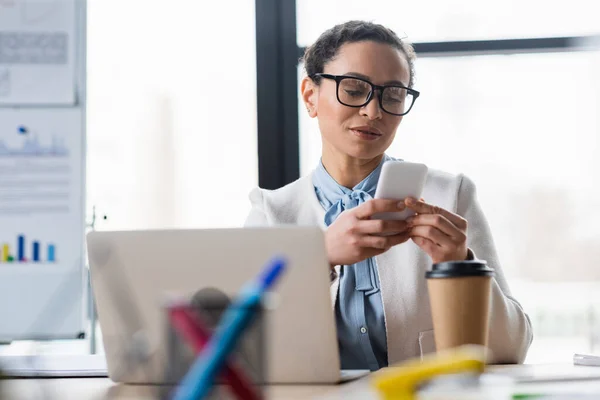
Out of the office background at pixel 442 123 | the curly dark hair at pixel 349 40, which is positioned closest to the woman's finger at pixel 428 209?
the curly dark hair at pixel 349 40

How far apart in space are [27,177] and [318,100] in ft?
4.43

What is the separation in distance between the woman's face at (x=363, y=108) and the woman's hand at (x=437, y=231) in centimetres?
52

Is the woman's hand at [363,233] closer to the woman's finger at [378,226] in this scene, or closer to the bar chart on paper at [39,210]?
the woman's finger at [378,226]

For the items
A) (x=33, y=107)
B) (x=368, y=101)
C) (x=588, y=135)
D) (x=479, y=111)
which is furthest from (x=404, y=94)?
(x=33, y=107)

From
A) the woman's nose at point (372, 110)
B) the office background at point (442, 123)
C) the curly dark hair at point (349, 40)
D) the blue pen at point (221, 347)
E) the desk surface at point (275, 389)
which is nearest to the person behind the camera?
the blue pen at point (221, 347)

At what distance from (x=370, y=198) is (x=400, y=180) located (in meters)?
0.54

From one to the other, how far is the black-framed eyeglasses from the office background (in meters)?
0.81

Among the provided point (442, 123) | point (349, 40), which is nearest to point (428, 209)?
point (349, 40)

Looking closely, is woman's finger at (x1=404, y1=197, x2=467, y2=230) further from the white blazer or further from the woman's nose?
the woman's nose

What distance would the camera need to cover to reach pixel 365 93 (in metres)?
1.90

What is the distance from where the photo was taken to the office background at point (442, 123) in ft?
8.99

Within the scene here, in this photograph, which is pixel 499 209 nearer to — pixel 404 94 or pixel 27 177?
pixel 404 94

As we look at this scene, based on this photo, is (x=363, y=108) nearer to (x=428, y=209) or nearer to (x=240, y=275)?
(x=428, y=209)

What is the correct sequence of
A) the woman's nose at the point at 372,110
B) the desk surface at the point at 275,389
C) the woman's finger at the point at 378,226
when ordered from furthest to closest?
the woman's nose at the point at 372,110 → the woman's finger at the point at 378,226 → the desk surface at the point at 275,389
